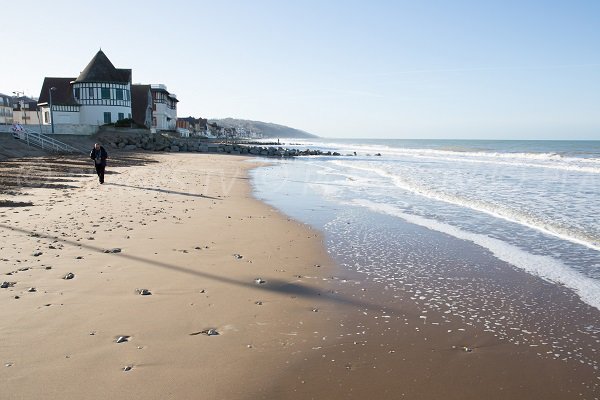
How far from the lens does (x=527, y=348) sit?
4.61 metres

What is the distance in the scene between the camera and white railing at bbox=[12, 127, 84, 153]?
1262 inches

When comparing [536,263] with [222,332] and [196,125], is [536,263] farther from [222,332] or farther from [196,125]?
[196,125]

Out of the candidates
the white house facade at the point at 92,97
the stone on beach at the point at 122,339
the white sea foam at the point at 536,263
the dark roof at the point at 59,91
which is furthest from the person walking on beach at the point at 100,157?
the dark roof at the point at 59,91

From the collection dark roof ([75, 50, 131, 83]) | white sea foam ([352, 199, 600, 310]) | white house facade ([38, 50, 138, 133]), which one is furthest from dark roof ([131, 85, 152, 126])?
white sea foam ([352, 199, 600, 310])

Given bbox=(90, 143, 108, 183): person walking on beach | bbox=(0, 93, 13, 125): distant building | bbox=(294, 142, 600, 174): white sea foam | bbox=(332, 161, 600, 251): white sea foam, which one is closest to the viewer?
bbox=(332, 161, 600, 251): white sea foam

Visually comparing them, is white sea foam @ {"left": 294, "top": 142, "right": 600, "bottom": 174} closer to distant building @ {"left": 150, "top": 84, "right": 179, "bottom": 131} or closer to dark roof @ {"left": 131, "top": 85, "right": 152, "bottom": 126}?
dark roof @ {"left": 131, "top": 85, "right": 152, "bottom": 126}

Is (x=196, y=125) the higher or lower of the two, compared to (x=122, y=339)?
higher

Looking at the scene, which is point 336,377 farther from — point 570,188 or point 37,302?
point 570,188

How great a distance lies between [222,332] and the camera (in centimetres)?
473

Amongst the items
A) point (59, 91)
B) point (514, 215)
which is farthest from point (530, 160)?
point (59, 91)

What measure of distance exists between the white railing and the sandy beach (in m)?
27.7

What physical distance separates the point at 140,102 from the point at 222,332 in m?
64.2

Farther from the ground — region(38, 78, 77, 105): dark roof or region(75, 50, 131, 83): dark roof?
region(75, 50, 131, 83): dark roof

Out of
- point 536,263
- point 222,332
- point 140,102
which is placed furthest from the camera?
point 140,102
